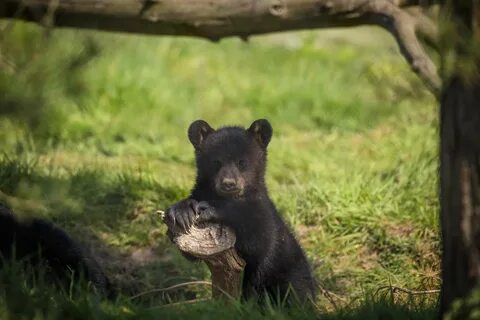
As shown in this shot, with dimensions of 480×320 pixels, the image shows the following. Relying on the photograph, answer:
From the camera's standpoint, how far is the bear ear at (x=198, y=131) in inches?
277

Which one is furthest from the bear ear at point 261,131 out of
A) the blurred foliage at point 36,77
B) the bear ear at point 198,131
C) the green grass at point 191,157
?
the blurred foliage at point 36,77

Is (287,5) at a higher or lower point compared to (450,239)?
higher

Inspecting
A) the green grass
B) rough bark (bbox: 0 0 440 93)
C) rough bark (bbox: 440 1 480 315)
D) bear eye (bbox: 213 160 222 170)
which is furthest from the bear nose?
rough bark (bbox: 440 1 480 315)

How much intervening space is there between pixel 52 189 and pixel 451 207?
1936mm

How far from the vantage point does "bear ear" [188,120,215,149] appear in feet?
23.1

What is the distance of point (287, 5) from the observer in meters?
7.26

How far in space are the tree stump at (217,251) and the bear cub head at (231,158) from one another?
57 cm

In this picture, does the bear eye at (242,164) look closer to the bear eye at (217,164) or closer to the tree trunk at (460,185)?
the bear eye at (217,164)

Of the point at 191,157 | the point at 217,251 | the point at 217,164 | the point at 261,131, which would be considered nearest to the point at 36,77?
the point at 217,251

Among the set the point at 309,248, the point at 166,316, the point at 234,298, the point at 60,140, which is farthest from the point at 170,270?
the point at 60,140

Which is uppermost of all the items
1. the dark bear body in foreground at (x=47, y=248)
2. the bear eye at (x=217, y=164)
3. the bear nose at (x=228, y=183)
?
the bear eye at (x=217, y=164)

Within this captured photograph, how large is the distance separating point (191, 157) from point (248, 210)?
12.3 feet

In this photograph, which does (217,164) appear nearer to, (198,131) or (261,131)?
(198,131)

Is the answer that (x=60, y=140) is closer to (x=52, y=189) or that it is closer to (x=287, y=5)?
(x=287, y=5)
